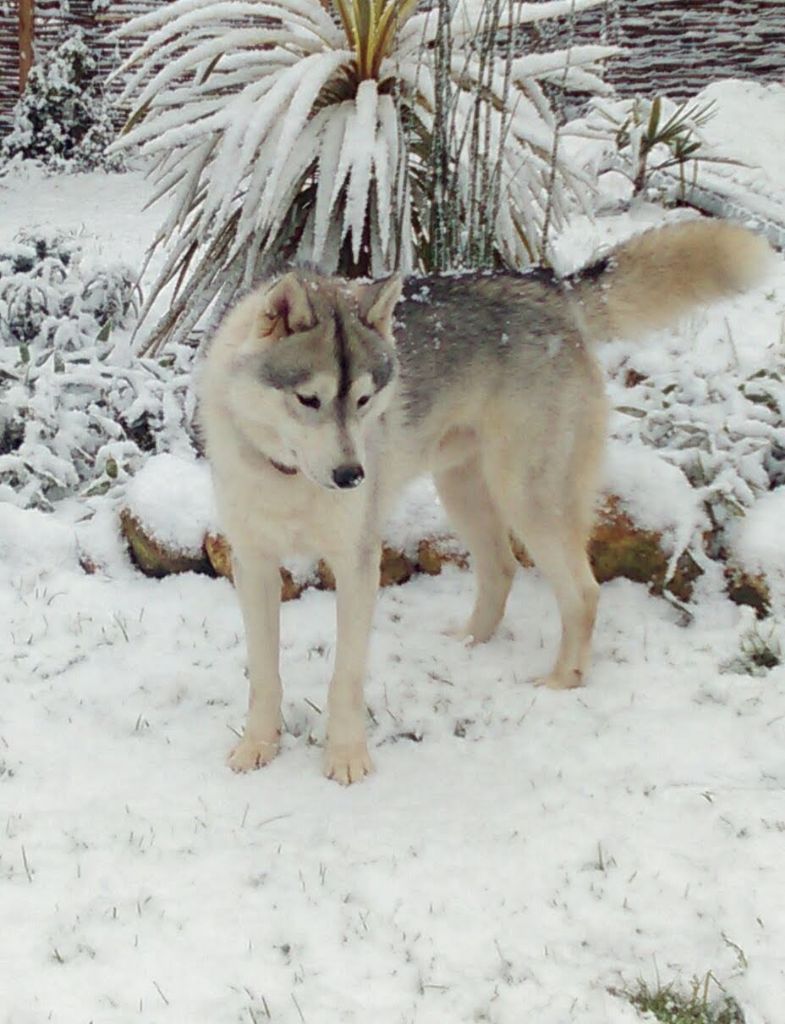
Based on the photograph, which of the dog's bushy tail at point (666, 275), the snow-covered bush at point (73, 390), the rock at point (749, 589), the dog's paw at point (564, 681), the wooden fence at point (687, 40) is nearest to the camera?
the dog's bushy tail at point (666, 275)

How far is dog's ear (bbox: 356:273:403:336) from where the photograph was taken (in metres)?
3.09

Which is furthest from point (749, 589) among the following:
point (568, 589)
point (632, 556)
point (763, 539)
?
point (568, 589)

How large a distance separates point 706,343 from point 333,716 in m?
3.21

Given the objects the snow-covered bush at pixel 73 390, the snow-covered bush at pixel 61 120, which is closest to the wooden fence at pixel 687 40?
the snow-covered bush at pixel 61 120

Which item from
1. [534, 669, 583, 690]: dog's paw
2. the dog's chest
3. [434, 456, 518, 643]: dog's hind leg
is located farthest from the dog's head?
[534, 669, 583, 690]: dog's paw

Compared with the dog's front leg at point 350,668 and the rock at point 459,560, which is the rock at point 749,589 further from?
the dog's front leg at point 350,668

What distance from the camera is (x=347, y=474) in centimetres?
284

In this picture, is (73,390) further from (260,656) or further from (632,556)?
(632,556)

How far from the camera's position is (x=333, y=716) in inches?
131

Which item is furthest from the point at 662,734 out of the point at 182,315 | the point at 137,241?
the point at 137,241

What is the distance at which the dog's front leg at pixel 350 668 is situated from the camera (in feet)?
10.8

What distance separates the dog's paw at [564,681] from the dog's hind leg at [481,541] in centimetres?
44

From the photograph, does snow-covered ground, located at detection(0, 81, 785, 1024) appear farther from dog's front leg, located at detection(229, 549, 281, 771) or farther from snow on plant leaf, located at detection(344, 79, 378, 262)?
snow on plant leaf, located at detection(344, 79, 378, 262)

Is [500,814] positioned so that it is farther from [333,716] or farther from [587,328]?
[587,328]
